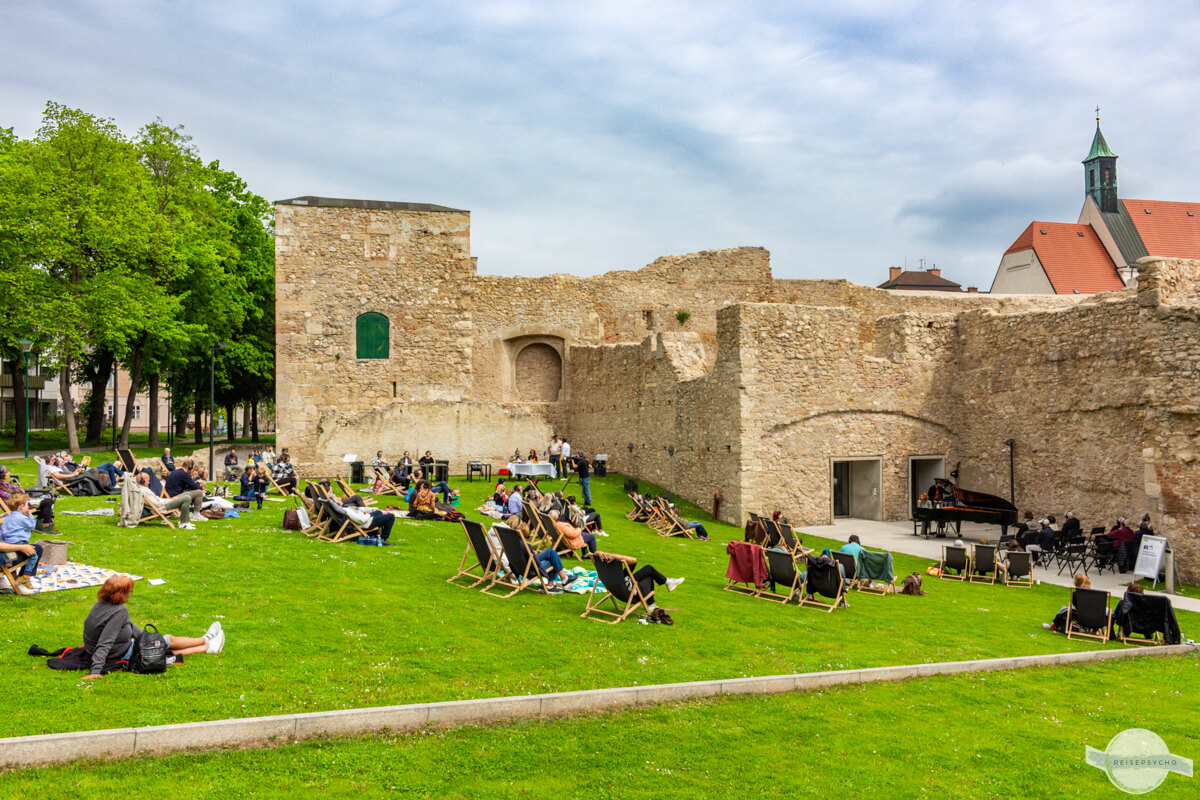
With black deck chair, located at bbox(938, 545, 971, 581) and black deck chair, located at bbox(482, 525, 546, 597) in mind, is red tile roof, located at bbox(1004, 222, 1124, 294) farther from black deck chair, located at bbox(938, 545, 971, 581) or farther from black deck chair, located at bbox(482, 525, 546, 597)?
black deck chair, located at bbox(482, 525, 546, 597)

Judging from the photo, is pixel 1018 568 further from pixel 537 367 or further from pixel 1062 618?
pixel 537 367

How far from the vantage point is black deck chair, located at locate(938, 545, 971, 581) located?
14375 mm

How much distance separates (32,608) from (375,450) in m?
16.5

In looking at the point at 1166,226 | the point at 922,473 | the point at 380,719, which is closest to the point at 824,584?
the point at 380,719

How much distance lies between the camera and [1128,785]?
6117 mm

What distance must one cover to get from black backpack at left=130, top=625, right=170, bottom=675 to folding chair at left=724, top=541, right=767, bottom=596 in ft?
24.7

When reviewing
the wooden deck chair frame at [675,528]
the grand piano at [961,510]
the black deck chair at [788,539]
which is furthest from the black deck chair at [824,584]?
the grand piano at [961,510]

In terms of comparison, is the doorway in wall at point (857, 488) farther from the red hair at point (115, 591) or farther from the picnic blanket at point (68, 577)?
the red hair at point (115, 591)

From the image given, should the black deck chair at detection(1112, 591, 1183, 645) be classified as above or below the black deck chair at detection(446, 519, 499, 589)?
below

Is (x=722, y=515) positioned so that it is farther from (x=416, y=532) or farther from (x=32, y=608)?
(x=32, y=608)

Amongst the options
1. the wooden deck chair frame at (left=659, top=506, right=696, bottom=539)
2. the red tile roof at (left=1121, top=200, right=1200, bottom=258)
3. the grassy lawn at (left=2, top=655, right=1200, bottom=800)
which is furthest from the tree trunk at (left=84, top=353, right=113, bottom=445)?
the red tile roof at (left=1121, top=200, right=1200, bottom=258)

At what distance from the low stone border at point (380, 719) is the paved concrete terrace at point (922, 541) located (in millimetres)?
8025

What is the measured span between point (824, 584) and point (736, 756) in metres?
5.55

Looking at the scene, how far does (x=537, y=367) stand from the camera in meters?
29.9
